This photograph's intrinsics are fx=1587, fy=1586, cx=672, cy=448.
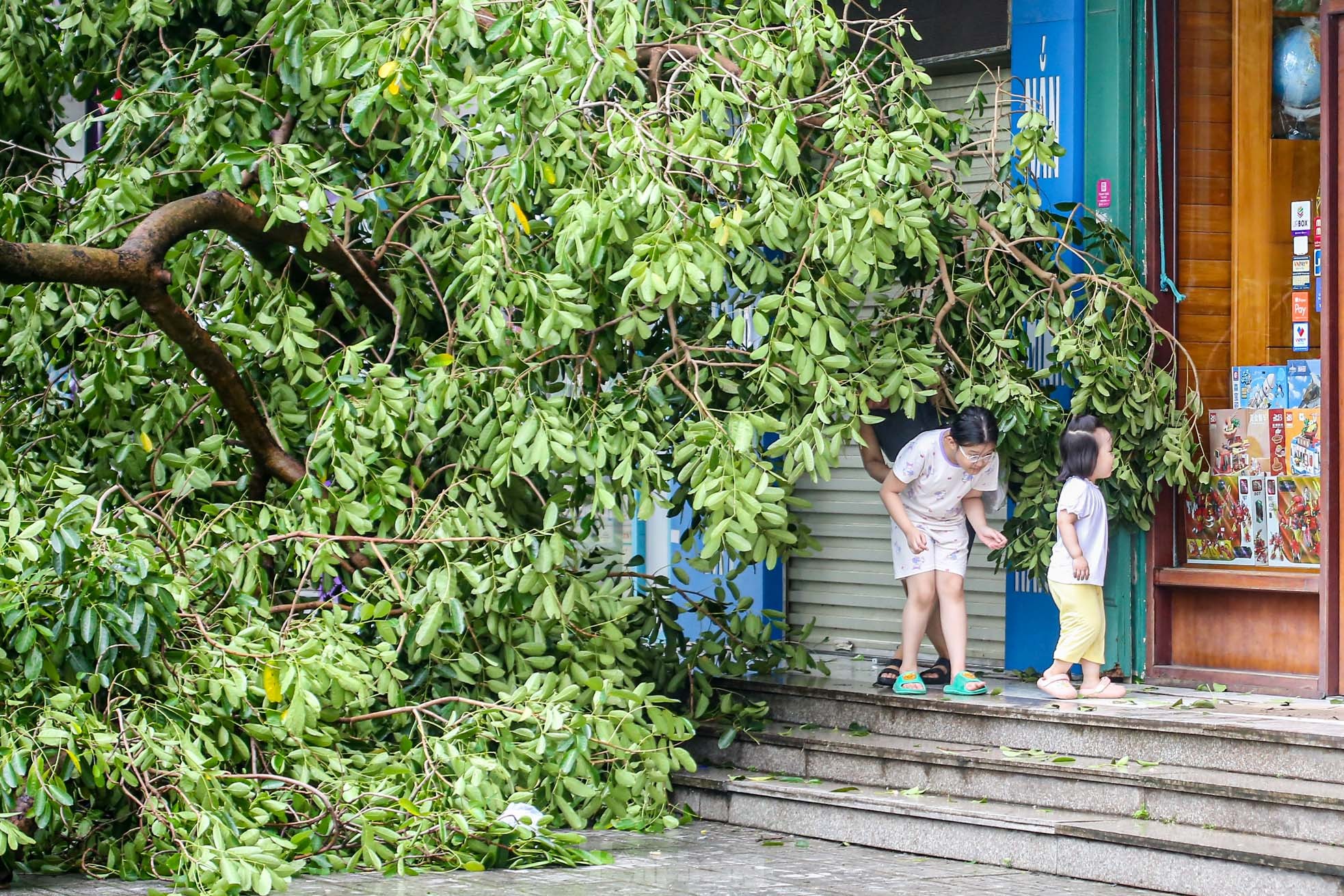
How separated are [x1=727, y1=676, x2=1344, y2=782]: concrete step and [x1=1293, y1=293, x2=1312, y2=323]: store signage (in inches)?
77.1

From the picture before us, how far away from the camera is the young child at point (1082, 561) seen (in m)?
7.55

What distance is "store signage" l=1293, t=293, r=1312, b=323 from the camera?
7.96 m

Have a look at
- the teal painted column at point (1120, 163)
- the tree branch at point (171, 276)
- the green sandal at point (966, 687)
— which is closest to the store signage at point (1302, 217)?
the teal painted column at point (1120, 163)

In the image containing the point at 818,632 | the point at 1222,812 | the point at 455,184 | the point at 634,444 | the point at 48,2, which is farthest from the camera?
the point at 818,632

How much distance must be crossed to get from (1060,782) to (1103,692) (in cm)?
107

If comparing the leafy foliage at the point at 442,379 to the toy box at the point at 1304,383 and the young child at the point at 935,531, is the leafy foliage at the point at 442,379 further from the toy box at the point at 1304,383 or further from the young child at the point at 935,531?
the toy box at the point at 1304,383

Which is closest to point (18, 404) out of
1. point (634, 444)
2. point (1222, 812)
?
point (634, 444)

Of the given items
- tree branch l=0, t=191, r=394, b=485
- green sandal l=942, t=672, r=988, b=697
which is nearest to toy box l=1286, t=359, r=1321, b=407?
green sandal l=942, t=672, r=988, b=697

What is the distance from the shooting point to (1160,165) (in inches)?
328

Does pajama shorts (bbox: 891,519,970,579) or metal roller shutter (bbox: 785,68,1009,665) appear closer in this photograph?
pajama shorts (bbox: 891,519,970,579)

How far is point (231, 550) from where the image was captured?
6.90 meters

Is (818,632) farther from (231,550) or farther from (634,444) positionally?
(231,550)

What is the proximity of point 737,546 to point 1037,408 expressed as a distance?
2.00m

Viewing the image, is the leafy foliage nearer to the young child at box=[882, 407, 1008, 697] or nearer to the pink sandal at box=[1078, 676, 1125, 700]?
the young child at box=[882, 407, 1008, 697]
